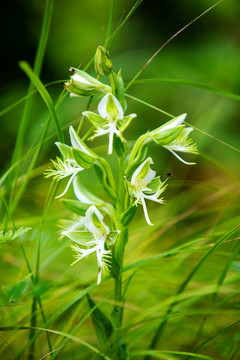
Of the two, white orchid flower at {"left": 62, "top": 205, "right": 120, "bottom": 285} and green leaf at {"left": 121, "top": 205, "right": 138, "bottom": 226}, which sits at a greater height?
green leaf at {"left": 121, "top": 205, "right": 138, "bottom": 226}

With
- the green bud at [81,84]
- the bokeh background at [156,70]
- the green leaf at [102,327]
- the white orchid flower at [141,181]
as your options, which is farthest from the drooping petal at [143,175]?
the bokeh background at [156,70]

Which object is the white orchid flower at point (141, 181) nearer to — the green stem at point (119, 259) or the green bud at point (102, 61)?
the green stem at point (119, 259)

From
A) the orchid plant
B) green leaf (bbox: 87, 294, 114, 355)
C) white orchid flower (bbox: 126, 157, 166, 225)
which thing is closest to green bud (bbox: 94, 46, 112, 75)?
the orchid plant

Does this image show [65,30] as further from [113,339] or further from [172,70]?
[113,339]

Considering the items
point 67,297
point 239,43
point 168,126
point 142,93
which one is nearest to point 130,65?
point 142,93

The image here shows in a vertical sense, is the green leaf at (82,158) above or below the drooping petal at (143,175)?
above

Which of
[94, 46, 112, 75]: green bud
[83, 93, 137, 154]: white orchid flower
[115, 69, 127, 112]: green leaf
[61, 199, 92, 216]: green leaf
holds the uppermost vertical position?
[94, 46, 112, 75]: green bud

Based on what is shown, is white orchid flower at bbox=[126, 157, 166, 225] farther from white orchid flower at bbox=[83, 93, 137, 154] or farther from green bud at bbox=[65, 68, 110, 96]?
green bud at bbox=[65, 68, 110, 96]
